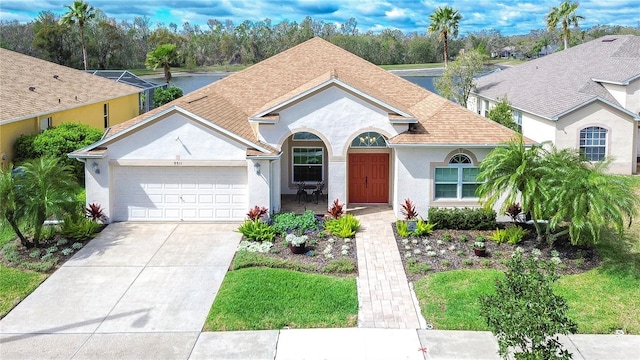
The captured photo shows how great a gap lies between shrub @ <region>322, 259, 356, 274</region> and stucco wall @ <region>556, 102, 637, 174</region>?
15173 millimetres

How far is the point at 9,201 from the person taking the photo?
60.6 feet

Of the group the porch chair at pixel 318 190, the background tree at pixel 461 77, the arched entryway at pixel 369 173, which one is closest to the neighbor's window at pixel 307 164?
the porch chair at pixel 318 190

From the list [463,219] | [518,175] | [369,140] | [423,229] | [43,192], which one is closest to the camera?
[518,175]

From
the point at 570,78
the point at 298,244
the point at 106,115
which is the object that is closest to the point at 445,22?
the point at 570,78

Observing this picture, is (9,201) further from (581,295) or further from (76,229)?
(581,295)

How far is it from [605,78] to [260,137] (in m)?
19.1

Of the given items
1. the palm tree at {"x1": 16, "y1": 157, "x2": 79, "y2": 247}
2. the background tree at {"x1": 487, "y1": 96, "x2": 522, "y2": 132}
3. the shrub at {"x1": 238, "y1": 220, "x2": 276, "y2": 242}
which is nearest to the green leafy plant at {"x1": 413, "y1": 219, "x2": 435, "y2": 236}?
the shrub at {"x1": 238, "y1": 220, "x2": 276, "y2": 242}

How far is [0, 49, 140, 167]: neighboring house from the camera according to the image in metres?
27.7

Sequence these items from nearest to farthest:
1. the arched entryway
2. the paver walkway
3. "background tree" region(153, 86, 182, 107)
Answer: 1. the paver walkway
2. the arched entryway
3. "background tree" region(153, 86, 182, 107)

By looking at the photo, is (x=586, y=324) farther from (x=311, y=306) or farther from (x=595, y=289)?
(x=311, y=306)

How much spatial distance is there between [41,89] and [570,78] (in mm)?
28586

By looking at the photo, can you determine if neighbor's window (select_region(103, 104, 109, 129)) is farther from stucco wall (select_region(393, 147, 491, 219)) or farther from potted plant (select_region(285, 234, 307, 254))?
potted plant (select_region(285, 234, 307, 254))

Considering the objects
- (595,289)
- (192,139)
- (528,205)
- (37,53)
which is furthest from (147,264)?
(37,53)

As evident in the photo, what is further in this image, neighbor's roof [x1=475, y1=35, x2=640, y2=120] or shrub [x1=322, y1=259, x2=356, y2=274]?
neighbor's roof [x1=475, y1=35, x2=640, y2=120]
